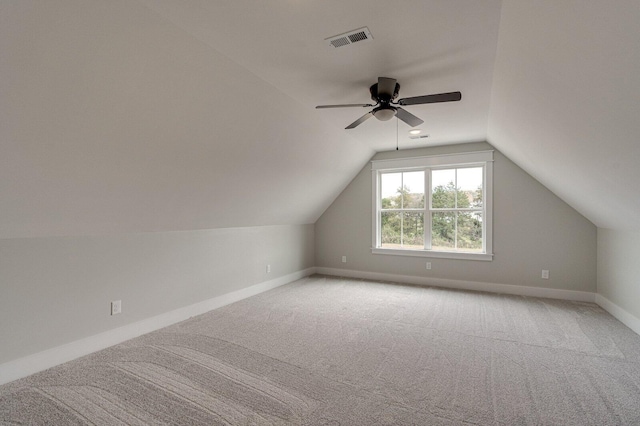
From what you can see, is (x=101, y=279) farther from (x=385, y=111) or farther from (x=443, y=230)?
(x=443, y=230)

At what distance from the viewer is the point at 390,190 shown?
5.99m

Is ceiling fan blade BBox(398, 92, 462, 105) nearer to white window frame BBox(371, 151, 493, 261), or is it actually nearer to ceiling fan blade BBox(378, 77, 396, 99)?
ceiling fan blade BBox(378, 77, 396, 99)

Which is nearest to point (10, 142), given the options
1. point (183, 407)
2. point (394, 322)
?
point (183, 407)

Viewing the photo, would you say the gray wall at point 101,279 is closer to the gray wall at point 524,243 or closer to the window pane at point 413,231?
the window pane at point 413,231

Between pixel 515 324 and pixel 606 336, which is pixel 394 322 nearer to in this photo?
pixel 515 324

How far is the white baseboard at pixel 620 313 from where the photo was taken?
3.32m

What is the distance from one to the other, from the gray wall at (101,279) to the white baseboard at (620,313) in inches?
186

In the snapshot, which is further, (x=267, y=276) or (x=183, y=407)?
(x=267, y=276)

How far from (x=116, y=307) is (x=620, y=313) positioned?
18.4 feet

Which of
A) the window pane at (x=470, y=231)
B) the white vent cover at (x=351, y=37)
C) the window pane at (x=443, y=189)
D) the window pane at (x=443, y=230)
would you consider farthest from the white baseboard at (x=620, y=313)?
the white vent cover at (x=351, y=37)


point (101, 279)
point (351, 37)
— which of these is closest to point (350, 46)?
point (351, 37)

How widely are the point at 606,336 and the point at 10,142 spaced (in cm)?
531

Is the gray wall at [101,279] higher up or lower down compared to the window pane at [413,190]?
lower down

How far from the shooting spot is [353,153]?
5.25 metres
